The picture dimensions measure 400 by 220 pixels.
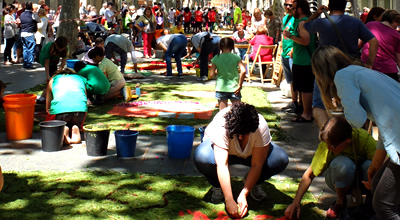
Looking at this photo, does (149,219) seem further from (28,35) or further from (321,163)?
(28,35)

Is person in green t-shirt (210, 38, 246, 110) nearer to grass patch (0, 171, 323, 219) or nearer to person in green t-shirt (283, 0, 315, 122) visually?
person in green t-shirt (283, 0, 315, 122)

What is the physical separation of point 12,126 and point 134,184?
2.66m

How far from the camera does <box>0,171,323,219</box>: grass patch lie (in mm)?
4711

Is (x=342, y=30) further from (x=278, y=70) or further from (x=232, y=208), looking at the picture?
(x=278, y=70)

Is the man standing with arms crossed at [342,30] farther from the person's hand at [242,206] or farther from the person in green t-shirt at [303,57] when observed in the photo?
the person's hand at [242,206]

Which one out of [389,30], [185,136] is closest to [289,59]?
[389,30]

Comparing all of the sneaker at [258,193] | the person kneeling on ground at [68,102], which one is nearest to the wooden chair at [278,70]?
the person kneeling on ground at [68,102]

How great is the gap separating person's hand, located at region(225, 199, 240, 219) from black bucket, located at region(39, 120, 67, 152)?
3015 mm

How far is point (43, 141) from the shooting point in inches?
267

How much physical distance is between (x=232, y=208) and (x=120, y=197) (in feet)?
3.94

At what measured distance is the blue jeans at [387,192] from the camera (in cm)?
354

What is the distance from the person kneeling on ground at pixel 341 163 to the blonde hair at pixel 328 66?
50cm

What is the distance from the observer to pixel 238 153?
477cm

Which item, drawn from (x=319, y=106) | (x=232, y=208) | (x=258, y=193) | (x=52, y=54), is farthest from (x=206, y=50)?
(x=232, y=208)
